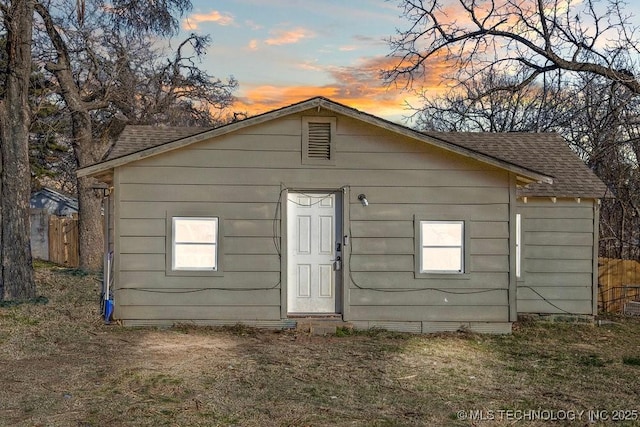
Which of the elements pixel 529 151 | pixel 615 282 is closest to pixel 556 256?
pixel 529 151

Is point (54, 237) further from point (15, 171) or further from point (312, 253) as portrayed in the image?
point (312, 253)

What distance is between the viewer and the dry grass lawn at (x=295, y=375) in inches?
222

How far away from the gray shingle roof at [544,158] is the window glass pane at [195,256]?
4.71 m

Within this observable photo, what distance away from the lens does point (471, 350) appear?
28.8 ft

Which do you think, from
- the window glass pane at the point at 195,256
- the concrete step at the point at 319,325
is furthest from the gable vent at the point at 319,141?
the concrete step at the point at 319,325

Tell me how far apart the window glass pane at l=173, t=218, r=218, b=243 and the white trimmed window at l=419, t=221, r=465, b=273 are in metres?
3.49

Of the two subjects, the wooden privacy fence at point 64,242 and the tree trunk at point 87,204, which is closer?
the tree trunk at point 87,204

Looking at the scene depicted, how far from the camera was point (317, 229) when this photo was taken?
10125 millimetres

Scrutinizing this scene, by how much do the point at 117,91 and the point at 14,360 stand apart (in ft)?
46.8

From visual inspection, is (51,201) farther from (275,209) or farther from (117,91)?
(275,209)

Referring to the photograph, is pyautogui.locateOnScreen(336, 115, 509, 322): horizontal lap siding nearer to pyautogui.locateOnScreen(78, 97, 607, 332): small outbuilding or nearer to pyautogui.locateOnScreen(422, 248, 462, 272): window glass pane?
pyautogui.locateOnScreen(78, 97, 607, 332): small outbuilding

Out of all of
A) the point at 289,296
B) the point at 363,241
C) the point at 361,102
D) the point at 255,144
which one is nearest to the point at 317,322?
the point at 289,296

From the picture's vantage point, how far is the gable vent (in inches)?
394

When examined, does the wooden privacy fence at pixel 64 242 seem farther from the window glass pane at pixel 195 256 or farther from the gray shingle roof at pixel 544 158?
the gray shingle roof at pixel 544 158
